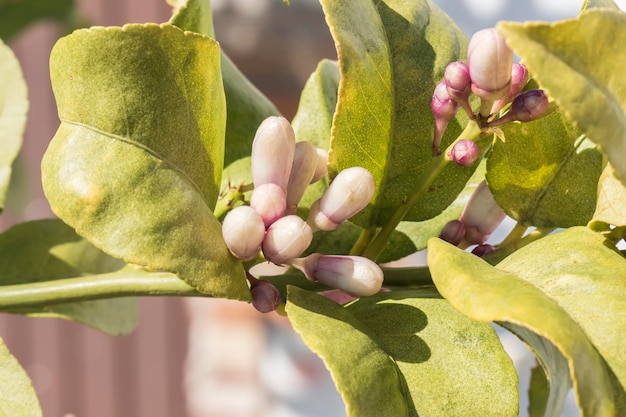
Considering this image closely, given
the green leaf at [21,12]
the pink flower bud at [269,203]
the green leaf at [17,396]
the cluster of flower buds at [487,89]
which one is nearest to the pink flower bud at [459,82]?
the cluster of flower buds at [487,89]

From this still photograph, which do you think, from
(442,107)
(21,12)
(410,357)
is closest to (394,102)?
(442,107)

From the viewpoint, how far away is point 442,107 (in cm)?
44

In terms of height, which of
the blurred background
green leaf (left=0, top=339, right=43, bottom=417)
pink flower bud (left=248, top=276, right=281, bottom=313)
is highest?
pink flower bud (left=248, top=276, right=281, bottom=313)

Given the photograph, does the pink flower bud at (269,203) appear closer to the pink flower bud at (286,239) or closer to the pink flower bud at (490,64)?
the pink flower bud at (286,239)

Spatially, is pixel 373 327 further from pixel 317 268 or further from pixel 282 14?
pixel 282 14

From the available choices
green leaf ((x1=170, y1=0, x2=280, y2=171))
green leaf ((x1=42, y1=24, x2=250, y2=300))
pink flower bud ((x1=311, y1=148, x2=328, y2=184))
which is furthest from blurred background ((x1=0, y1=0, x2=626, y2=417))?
green leaf ((x1=42, y1=24, x2=250, y2=300))

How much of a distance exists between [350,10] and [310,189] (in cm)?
15

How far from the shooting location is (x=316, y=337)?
376 millimetres

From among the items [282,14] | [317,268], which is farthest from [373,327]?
[282,14]

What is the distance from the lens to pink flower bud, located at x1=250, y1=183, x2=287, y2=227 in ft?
1.43

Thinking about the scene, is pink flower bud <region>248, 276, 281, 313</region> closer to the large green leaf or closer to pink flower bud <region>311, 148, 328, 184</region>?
pink flower bud <region>311, 148, 328, 184</region>

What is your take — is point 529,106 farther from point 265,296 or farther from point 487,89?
point 265,296

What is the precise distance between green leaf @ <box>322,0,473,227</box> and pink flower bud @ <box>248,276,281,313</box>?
0.07 m

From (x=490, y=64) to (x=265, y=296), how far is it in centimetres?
16
